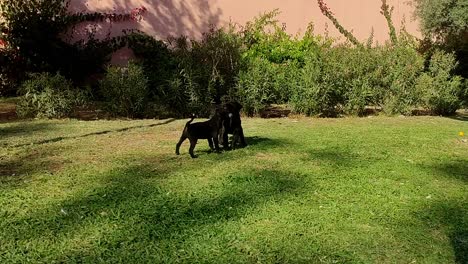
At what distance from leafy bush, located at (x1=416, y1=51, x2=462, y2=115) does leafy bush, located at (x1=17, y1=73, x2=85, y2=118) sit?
7527 mm

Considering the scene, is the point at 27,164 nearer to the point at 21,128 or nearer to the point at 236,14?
the point at 21,128

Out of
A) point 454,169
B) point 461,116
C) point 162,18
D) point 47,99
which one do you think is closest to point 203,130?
point 454,169

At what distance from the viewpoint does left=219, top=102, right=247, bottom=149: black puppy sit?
6.12 metres

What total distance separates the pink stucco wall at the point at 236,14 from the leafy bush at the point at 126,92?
4421mm

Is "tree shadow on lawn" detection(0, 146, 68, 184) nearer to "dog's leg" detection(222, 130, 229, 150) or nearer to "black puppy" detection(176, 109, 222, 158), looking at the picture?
"black puppy" detection(176, 109, 222, 158)

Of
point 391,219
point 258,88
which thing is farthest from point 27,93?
point 391,219

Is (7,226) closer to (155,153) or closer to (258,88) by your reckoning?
(155,153)

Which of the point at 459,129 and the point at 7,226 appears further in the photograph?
the point at 459,129

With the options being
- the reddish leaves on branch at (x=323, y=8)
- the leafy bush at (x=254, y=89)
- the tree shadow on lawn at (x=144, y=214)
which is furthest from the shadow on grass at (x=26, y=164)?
the reddish leaves on branch at (x=323, y=8)

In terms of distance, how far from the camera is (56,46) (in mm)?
13148

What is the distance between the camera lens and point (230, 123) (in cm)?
623

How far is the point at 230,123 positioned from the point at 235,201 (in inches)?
70.8

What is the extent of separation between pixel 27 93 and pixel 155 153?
16.1 ft

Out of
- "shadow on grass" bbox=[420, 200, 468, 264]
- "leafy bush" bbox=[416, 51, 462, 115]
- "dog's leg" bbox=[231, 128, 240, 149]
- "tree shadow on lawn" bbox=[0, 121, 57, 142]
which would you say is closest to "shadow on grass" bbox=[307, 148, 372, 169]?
"dog's leg" bbox=[231, 128, 240, 149]
